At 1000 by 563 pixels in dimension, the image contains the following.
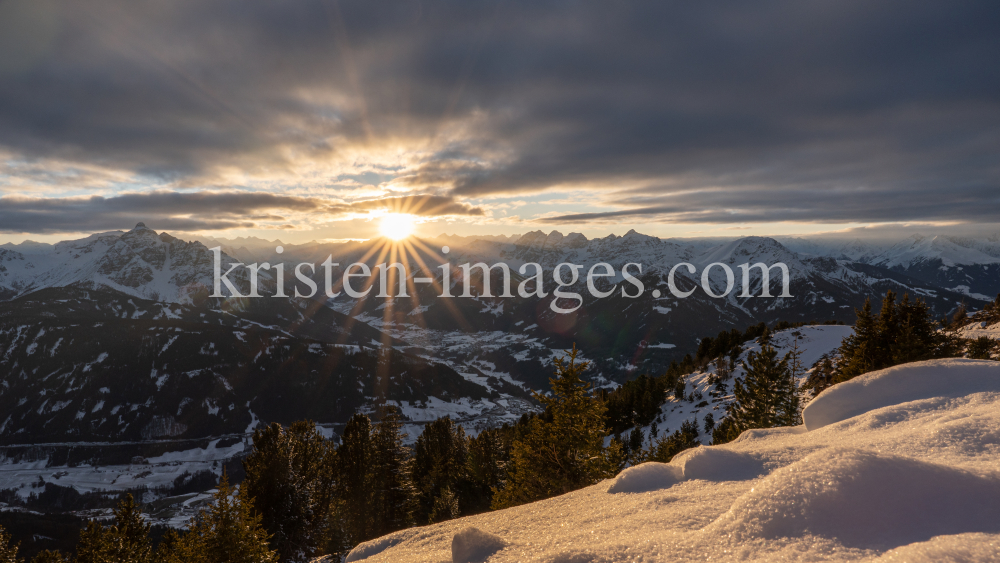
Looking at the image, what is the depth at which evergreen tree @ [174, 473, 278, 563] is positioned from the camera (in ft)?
67.0

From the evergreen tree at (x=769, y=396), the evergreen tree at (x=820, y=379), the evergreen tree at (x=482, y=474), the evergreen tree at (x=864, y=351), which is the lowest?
the evergreen tree at (x=482, y=474)

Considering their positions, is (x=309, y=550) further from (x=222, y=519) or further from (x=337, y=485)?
(x=222, y=519)

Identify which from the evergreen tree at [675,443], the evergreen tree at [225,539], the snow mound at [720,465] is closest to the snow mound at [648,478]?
the snow mound at [720,465]

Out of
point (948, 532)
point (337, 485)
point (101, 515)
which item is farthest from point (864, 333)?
point (101, 515)

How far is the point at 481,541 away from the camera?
25.8 ft

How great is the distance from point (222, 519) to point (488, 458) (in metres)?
36.3

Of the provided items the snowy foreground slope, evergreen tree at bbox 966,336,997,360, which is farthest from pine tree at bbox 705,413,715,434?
the snowy foreground slope

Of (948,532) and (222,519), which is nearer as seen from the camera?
(948,532)

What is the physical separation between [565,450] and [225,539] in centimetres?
1817

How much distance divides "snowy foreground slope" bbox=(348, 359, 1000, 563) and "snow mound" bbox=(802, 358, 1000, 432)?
39mm

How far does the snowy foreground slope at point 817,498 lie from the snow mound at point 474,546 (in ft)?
0.08

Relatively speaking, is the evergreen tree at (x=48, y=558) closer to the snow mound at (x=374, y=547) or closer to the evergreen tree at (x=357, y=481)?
the evergreen tree at (x=357, y=481)

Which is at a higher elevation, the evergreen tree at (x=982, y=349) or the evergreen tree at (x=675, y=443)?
the evergreen tree at (x=982, y=349)

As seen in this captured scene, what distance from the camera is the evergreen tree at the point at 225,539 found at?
2042 centimetres
